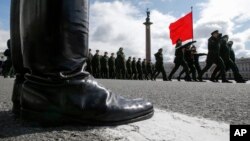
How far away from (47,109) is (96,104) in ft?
0.57

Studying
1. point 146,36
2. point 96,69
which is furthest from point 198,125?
point 146,36

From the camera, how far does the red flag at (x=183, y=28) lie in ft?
54.3

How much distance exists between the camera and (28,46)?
1.24 meters

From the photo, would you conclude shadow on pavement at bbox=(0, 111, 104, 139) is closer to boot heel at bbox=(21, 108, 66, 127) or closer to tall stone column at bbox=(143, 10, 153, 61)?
boot heel at bbox=(21, 108, 66, 127)

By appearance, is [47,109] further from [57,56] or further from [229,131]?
[229,131]

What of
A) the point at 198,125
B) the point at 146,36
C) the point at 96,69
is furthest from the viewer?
the point at 146,36

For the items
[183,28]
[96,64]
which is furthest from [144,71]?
[183,28]

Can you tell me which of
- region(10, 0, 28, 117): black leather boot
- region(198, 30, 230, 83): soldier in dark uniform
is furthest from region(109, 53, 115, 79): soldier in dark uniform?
region(10, 0, 28, 117): black leather boot

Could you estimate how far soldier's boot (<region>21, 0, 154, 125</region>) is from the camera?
3.85ft

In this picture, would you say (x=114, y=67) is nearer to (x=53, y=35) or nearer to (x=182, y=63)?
(x=182, y=63)

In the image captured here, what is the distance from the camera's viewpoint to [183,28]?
57.1 feet

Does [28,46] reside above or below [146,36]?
below

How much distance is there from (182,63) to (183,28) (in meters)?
6.11

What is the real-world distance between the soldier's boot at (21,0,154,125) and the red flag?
15.2 metres
